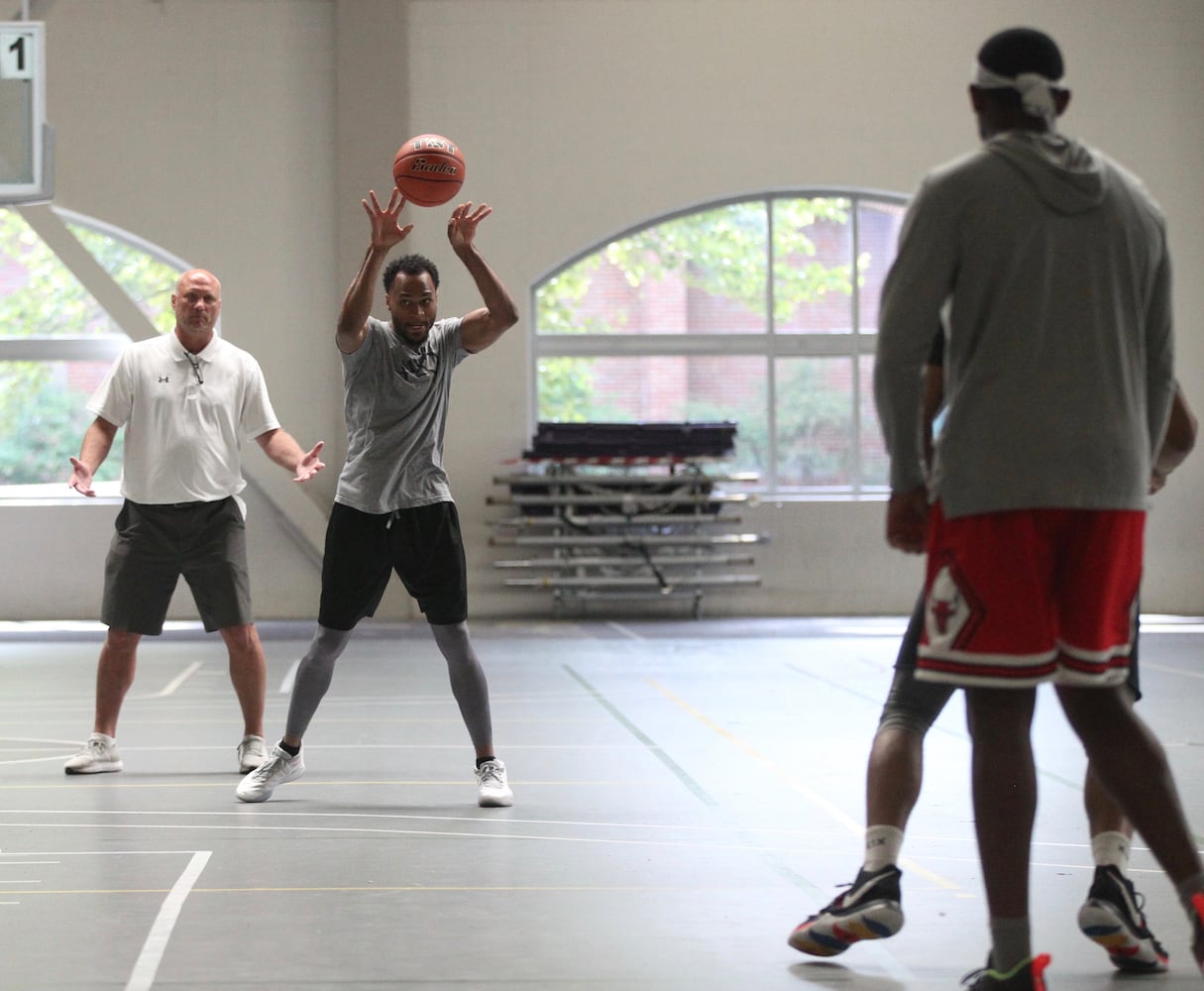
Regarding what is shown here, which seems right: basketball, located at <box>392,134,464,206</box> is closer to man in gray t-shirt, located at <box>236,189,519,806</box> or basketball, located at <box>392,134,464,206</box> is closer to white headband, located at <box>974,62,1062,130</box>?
man in gray t-shirt, located at <box>236,189,519,806</box>

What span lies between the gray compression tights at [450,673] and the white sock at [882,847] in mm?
1833

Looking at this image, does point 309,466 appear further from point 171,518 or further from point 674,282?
point 674,282

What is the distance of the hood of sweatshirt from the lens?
2.33 m

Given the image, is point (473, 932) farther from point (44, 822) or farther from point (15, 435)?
point (15, 435)

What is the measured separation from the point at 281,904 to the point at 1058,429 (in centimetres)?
194

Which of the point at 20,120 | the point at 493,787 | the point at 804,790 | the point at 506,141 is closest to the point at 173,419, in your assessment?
the point at 493,787

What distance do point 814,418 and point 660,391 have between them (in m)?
1.27

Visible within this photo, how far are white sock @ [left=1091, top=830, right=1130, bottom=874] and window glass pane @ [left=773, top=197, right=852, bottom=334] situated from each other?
9706 mm

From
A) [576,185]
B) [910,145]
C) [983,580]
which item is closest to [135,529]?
[983,580]

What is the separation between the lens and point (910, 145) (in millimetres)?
12156

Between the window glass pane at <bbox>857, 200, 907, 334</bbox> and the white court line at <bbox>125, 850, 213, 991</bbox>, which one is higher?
the window glass pane at <bbox>857, 200, 907, 334</bbox>

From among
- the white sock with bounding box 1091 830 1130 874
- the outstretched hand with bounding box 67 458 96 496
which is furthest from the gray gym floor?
the outstretched hand with bounding box 67 458 96 496

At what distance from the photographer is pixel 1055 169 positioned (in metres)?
2.34

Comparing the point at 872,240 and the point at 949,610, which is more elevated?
the point at 872,240
